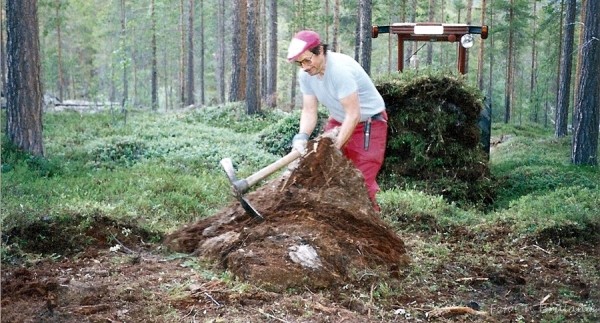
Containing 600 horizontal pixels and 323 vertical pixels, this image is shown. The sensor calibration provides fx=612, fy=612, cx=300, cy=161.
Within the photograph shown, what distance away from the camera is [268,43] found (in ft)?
119

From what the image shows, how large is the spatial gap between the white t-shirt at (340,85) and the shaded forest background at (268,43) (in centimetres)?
1301

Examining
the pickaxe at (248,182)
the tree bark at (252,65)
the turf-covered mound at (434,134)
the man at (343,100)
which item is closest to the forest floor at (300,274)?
the pickaxe at (248,182)

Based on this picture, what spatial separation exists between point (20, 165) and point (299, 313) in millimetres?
7383

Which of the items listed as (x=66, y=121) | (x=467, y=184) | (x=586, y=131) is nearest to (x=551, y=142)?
(x=586, y=131)

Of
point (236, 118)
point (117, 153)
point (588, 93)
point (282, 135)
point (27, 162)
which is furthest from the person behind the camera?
point (236, 118)

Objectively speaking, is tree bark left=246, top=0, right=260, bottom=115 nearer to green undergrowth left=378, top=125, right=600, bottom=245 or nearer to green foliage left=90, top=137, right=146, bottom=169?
green foliage left=90, top=137, right=146, bottom=169

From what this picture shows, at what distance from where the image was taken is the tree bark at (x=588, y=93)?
39.9 feet

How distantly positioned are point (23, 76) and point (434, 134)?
6922 mm

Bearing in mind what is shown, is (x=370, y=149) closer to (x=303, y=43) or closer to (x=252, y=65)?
(x=303, y=43)

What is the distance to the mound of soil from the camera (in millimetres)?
4293

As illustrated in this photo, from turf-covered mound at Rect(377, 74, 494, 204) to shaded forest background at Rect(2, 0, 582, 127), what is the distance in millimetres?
9555

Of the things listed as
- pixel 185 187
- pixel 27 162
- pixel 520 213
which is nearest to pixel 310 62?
pixel 520 213

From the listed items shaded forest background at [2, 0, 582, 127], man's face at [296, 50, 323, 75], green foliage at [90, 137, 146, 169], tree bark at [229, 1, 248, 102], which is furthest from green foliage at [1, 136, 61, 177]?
tree bark at [229, 1, 248, 102]

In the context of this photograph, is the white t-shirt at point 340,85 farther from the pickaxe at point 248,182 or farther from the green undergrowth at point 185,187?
the green undergrowth at point 185,187
